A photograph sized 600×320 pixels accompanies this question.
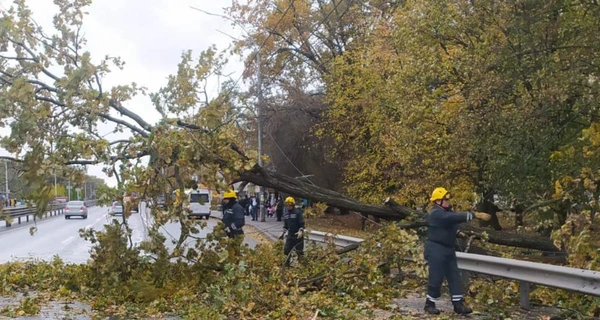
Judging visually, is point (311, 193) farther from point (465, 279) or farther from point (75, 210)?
point (75, 210)

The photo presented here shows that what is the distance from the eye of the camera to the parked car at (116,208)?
983 centimetres

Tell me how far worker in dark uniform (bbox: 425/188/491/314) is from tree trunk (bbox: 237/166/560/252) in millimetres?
2642

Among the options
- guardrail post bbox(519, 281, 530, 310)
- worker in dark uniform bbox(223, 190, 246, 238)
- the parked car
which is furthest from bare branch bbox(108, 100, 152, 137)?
guardrail post bbox(519, 281, 530, 310)

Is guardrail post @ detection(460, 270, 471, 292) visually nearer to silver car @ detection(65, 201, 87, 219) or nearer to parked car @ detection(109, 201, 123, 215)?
parked car @ detection(109, 201, 123, 215)

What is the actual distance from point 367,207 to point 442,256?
154 inches

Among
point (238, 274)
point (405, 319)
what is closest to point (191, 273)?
point (238, 274)

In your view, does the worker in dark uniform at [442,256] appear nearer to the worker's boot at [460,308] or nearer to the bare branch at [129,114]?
the worker's boot at [460,308]

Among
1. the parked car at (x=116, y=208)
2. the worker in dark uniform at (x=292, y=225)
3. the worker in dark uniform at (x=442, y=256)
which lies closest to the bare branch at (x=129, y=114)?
the parked car at (x=116, y=208)

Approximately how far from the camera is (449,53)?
16.8 m

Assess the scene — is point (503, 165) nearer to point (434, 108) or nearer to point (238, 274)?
point (434, 108)

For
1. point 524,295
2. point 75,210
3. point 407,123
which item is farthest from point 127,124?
point 75,210

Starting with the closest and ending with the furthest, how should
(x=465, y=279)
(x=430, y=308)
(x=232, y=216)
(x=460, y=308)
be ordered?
(x=460, y=308) → (x=430, y=308) → (x=465, y=279) → (x=232, y=216)

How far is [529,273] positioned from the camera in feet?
24.1

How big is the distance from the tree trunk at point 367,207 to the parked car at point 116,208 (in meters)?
2.00
